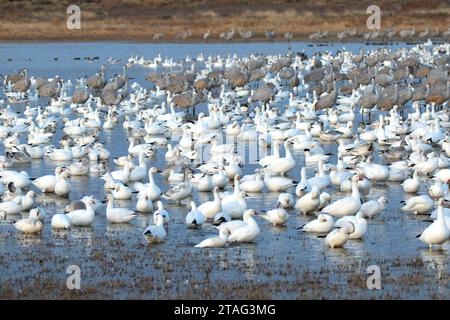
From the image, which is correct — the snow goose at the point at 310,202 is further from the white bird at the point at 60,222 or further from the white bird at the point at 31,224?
the white bird at the point at 31,224

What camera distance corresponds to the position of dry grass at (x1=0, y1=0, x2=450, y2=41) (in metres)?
57.8

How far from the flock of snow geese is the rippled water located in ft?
0.68

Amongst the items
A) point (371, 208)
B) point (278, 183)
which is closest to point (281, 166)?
point (278, 183)

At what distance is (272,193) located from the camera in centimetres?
1712

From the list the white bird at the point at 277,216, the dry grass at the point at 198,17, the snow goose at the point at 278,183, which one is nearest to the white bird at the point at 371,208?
the white bird at the point at 277,216

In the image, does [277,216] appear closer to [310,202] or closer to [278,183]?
[310,202]

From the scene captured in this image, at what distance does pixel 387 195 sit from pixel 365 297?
20.4 feet

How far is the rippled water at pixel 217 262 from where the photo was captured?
11.2m

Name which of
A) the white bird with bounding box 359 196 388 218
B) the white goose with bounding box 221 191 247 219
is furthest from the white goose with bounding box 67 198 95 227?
the white bird with bounding box 359 196 388 218

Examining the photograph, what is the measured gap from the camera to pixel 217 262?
12484mm

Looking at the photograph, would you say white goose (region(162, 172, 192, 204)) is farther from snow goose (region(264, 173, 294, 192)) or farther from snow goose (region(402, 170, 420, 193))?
snow goose (region(402, 170, 420, 193))

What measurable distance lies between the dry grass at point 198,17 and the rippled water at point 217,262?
4185 cm

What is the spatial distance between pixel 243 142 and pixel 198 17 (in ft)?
132
